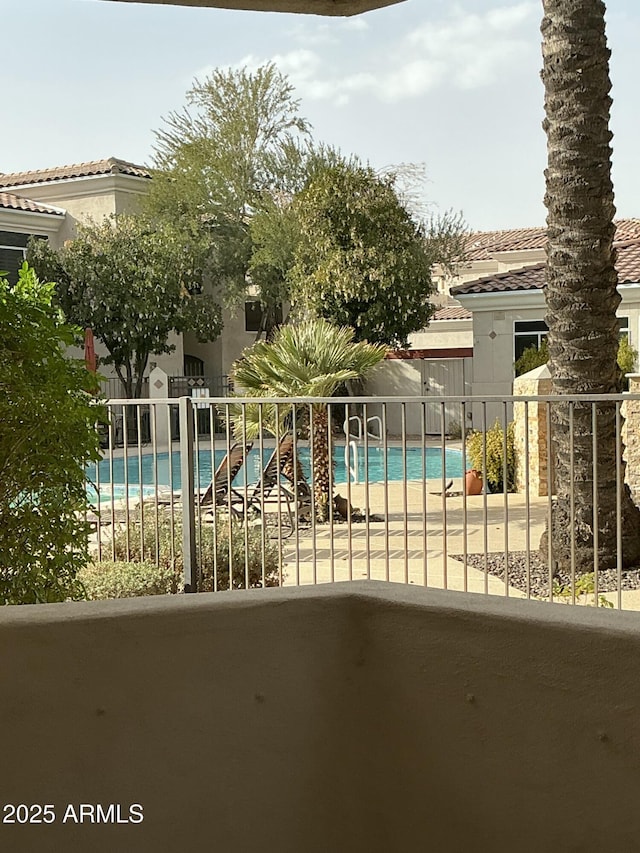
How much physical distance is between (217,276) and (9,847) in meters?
24.7

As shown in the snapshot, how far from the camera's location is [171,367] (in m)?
25.5

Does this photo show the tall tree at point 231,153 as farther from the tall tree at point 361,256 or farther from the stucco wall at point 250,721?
the stucco wall at point 250,721

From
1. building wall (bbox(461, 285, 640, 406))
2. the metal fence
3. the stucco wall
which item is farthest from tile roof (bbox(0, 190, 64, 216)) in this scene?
the stucco wall

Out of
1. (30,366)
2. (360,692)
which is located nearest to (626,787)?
(360,692)

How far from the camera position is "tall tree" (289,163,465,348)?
74.0 ft

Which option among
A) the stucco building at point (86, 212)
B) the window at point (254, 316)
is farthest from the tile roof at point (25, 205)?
the window at point (254, 316)

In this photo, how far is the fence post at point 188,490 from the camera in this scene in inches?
224

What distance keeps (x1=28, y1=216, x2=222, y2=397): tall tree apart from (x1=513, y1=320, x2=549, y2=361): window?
24.4 feet

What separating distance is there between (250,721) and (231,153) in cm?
2543

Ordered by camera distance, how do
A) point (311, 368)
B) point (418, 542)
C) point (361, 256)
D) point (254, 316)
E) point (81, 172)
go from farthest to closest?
point (254, 316) → point (81, 172) → point (361, 256) → point (311, 368) → point (418, 542)

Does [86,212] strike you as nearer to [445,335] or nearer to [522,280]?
[445,335]

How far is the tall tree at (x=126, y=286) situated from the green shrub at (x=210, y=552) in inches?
624

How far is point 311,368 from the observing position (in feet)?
36.2

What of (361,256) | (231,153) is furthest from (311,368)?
(231,153)
